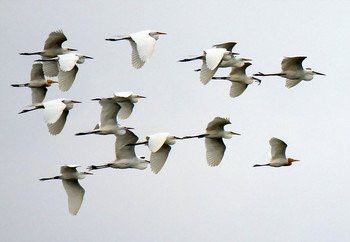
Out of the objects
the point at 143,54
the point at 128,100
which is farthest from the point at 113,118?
the point at 143,54

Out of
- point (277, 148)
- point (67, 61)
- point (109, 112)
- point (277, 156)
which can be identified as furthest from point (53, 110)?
point (277, 156)

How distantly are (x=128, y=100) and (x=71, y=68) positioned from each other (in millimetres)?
1972

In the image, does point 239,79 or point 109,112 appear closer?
point 109,112

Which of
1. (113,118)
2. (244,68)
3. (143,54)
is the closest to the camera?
(143,54)

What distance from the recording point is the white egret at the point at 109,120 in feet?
113

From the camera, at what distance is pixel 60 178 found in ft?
112

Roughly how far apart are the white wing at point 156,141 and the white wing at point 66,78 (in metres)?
2.21

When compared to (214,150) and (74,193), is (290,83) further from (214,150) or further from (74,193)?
(74,193)

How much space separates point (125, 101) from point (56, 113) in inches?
96.9

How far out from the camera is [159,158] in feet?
110

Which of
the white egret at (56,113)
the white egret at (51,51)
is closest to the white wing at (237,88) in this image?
the white egret at (51,51)

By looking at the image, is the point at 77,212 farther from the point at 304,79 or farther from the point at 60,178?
the point at 304,79

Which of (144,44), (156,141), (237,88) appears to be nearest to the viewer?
(144,44)

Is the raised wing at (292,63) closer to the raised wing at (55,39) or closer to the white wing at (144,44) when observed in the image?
the white wing at (144,44)
